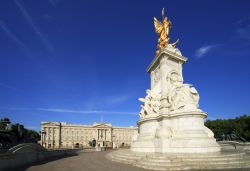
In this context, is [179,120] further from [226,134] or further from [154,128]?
[226,134]

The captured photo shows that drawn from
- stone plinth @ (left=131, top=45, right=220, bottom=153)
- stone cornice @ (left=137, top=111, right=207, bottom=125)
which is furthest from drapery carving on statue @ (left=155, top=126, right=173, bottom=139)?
stone cornice @ (left=137, top=111, right=207, bottom=125)

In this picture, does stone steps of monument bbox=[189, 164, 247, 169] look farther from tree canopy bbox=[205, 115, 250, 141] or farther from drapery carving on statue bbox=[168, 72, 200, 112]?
tree canopy bbox=[205, 115, 250, 141]

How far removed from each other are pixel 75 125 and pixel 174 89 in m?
106

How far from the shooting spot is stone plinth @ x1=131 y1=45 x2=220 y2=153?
56.0ft

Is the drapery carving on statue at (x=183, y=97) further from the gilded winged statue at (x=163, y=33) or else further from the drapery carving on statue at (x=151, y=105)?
the gilded winged statue at (x=163, y=33)

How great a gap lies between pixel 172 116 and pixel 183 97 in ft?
6.38

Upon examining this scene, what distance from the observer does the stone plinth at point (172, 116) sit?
17.1 meters

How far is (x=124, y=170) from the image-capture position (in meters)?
12.8

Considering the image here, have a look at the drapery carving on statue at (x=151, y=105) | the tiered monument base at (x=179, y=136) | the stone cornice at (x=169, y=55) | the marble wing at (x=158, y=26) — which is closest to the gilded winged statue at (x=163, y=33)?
the marble wing at (x=158, y=26)

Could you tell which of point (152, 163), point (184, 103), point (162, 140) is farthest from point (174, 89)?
point (152, 163)

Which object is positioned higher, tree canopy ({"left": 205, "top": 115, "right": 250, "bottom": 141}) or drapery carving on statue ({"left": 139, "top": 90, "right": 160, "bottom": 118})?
drapery carving on statue ({"left": 139, "top": 90, "right": 160, "bottom": 118})

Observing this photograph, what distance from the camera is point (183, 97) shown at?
63.8 feet

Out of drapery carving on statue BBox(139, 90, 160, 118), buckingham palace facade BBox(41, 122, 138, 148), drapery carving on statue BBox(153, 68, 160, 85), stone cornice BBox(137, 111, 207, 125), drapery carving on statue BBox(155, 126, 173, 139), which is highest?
drapery carving on statue BBox(153, 68, 160, 85)

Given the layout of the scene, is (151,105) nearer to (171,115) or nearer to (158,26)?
(171,115)
